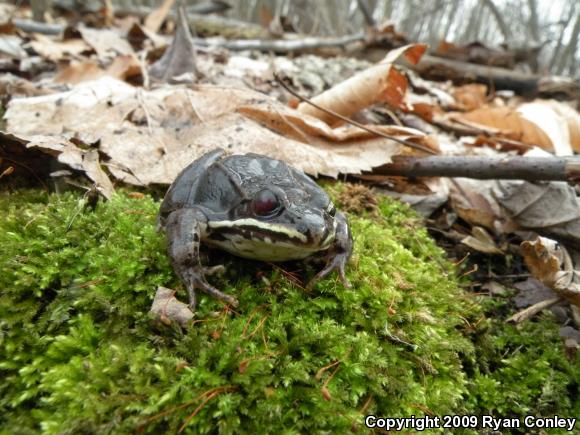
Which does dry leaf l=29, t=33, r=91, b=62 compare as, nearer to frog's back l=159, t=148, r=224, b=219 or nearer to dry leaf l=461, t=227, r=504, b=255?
frog's back l=159, t=148, r=224, b=219

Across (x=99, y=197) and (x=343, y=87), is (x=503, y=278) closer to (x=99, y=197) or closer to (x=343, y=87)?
(x=343, y=87)

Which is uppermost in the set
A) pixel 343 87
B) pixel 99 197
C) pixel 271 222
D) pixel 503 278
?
pixel 343 87

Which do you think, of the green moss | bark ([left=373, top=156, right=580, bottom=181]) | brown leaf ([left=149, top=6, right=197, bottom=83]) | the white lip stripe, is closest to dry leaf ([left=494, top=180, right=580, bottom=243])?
bark ([left=373, top=156, right=580, bottom=181])

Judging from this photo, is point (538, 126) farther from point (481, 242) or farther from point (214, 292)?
point (214, 292)

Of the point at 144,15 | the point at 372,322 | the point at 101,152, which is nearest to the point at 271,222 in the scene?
the point at 372,322

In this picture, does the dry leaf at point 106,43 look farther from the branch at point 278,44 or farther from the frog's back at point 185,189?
the frog's back at point 185,189

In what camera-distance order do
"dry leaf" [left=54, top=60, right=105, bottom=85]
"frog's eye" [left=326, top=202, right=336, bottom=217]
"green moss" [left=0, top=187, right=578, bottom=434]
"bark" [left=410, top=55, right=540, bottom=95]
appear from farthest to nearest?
"bark" [left=410, top=55, right=540, bottom=95]
"dry leaf" [left=54, top=60, right=105, bottom=85]
"frog's eye" [left=326, top=202, right=336, bottom=217]
"green moss" [left=0, top=187, right=578, bottom=434]
